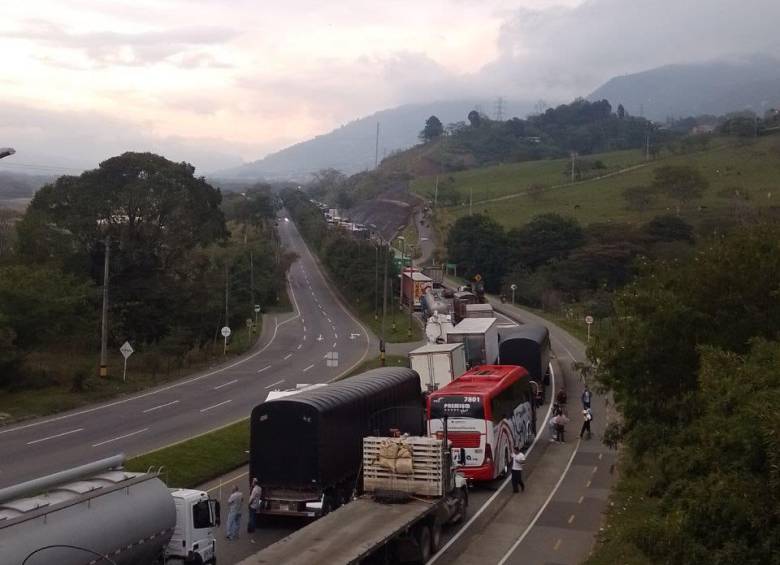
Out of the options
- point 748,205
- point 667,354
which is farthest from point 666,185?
point 667,354

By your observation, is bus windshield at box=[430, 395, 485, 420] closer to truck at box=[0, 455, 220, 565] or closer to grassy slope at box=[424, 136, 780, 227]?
truck at box=[0, 455, 220, 565]

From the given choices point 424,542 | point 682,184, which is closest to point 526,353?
point 424,542

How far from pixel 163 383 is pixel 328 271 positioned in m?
62.4

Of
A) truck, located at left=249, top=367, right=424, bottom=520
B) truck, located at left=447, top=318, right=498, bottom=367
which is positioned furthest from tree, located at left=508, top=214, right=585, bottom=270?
truck, located at left=249, top=367, right=424, bottom=520

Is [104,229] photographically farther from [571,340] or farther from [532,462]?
[532,462]

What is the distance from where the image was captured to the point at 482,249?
8650 cm

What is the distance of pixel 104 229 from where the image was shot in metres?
56.2

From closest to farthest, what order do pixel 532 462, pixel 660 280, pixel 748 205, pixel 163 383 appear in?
pixel 660 280 → pixel 532 462 → pixel 163 383 → pixel 748 205

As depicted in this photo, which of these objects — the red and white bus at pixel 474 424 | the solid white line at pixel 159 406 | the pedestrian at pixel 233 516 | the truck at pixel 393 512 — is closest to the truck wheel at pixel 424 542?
the truck at pixel 393 512

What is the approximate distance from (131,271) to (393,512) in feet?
138

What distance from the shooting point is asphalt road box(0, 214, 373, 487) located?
27141 millimetres

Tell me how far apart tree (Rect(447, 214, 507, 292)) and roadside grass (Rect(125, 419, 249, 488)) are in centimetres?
5877

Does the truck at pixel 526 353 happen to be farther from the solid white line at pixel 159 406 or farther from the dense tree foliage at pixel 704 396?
the dense tree foliage at pixel 704 396

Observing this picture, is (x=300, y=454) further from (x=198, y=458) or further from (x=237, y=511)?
(x=198, y=458)
